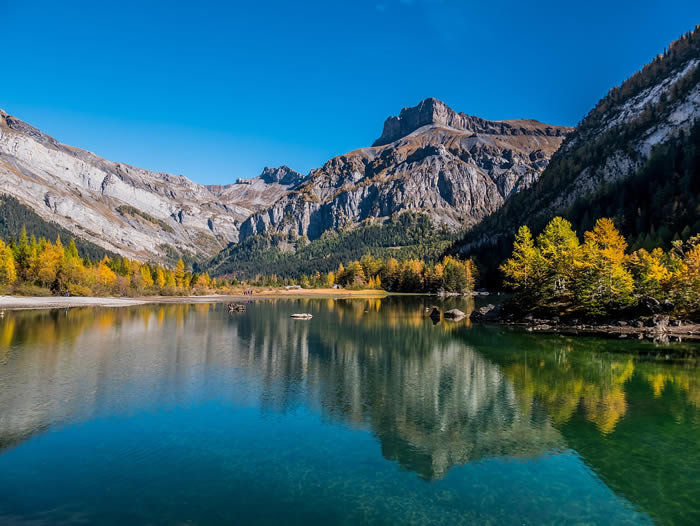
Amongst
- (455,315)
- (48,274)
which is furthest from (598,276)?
(48,274)

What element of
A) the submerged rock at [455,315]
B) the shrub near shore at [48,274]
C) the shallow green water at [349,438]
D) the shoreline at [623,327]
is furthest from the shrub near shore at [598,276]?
the shrub near shore at [48,274]

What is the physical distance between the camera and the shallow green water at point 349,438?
53.4 ft

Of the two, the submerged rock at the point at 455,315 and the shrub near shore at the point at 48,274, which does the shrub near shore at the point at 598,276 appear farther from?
the shrub near shore at the point at 48,274

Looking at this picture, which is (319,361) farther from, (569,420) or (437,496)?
(437,496)

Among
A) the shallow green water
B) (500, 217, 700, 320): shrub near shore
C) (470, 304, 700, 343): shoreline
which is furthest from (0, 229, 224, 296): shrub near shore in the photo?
(500, 217, 700, 320): shrub near shore

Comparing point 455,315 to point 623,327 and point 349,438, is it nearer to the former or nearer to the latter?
point 623,327

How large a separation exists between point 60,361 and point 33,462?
85.0ft

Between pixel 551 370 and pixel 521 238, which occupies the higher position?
pixel 521 238

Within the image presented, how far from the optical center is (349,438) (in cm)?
2353

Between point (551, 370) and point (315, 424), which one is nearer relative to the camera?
point (315, 424)

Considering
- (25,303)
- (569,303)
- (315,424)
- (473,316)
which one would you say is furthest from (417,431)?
(25,303)

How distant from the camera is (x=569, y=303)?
75375 mm

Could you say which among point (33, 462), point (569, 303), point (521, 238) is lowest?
point (33, 462)

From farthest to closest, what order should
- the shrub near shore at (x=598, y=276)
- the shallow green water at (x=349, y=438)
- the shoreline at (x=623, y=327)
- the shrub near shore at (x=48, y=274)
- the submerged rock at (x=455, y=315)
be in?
1. the shrub near shore at (x=48, y=274)
2. the submerged rock at (x=455, y=315)
3. the shrub near shore at (x=598, y=276)
4. the shoreline at (x=623, y=327)
5. the shallow green water at (x=349, y=438)
